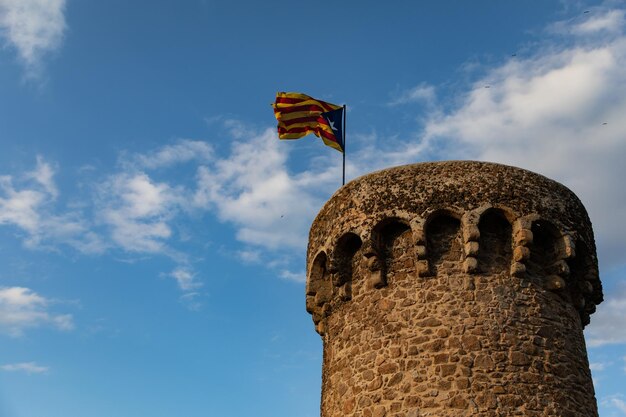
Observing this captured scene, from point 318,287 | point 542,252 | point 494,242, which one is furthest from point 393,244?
point 542,252

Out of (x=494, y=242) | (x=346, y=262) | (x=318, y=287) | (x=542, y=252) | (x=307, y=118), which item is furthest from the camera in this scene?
(x=307, y=118)

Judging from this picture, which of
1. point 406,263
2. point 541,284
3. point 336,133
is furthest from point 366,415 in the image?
point 336,133

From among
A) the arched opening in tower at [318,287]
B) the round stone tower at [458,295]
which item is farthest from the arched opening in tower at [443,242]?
the arched opening in tower at [318,287]

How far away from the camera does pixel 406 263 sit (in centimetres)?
1145

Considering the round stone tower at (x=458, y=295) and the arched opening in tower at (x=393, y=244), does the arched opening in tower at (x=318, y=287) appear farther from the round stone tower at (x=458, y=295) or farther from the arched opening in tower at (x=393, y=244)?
the arched opening in tower at (x=393, y=244)

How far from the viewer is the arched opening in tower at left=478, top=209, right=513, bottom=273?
11.2 metres

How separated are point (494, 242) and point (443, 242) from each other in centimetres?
78

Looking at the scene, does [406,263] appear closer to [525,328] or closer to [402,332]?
[402,332]

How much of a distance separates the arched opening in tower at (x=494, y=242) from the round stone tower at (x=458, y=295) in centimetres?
2

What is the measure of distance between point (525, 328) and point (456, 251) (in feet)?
4.92

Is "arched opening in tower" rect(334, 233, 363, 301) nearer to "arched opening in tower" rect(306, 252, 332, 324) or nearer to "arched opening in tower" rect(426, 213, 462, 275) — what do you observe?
"arched opening in tower" rect(306, 252, 332, 324)

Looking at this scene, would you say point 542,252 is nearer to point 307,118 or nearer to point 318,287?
point 318,287

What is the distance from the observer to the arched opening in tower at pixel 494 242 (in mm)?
11203

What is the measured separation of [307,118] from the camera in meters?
15.5
